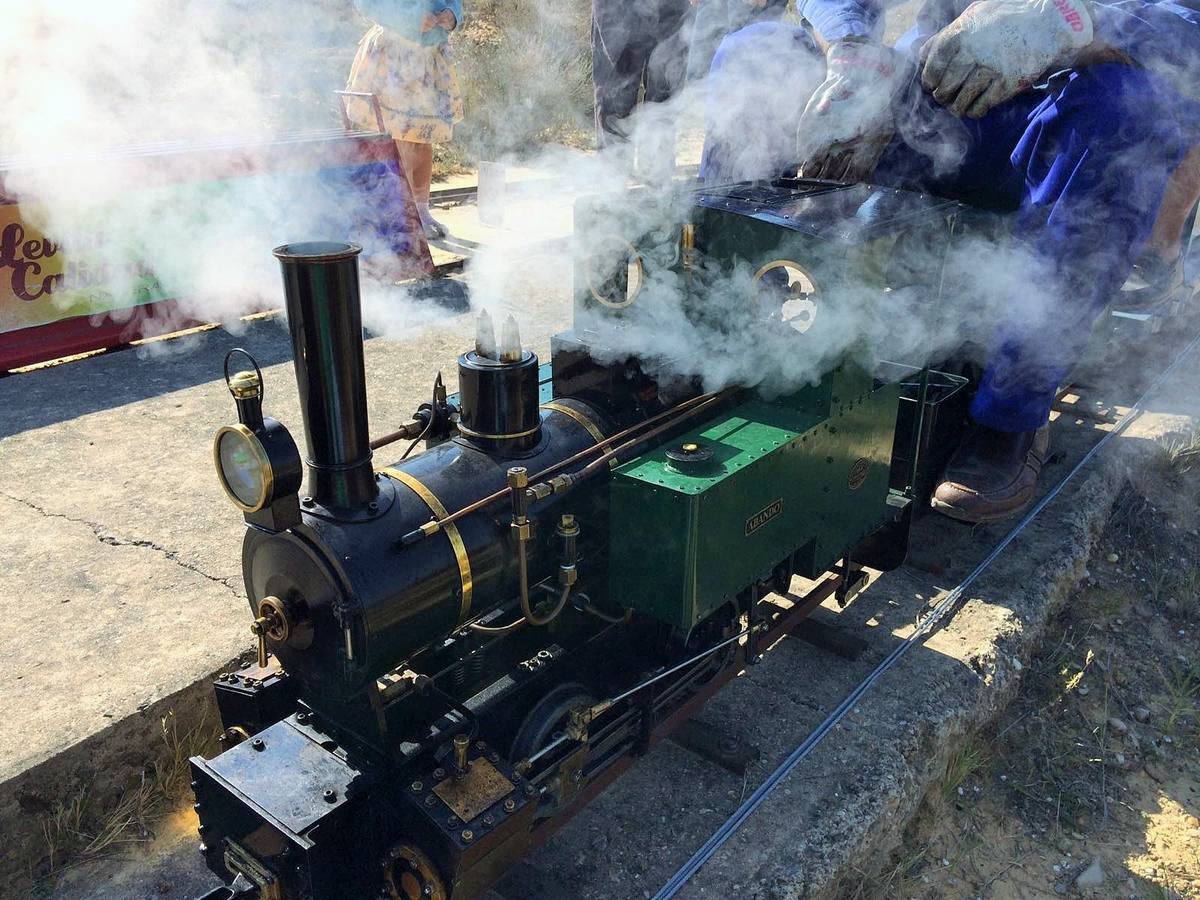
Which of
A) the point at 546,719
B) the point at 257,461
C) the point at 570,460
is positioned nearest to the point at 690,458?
the point at 570,460

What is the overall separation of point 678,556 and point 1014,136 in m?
2.65

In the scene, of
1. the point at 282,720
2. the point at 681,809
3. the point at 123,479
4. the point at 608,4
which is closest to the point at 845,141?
the point at 681,809

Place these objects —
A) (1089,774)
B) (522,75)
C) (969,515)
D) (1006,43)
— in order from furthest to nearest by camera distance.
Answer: (522,75)
(969,515)
(1089,774)
(1006,43)

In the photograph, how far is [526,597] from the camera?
106 inches

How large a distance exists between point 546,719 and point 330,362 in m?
1.21

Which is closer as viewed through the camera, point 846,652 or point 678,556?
point 678,556

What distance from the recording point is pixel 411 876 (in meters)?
2.43

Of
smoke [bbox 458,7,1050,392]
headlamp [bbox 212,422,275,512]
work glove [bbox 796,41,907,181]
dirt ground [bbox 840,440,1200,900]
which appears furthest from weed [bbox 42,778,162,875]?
work glove [bbox 796,41,907,181]

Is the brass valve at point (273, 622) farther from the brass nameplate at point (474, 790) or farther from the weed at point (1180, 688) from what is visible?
the weed at point (1180, 688)

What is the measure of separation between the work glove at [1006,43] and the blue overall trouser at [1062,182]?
36 centimetres

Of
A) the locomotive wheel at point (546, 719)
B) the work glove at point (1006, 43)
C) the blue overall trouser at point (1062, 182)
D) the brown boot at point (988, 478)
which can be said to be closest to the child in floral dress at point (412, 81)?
the blue overall trouser at point (1062, 182)

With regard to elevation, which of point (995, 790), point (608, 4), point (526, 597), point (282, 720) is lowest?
point (995, 790)

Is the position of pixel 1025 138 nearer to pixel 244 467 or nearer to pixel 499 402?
pixel 499 402

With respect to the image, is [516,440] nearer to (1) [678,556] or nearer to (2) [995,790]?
(1) [678,556]
